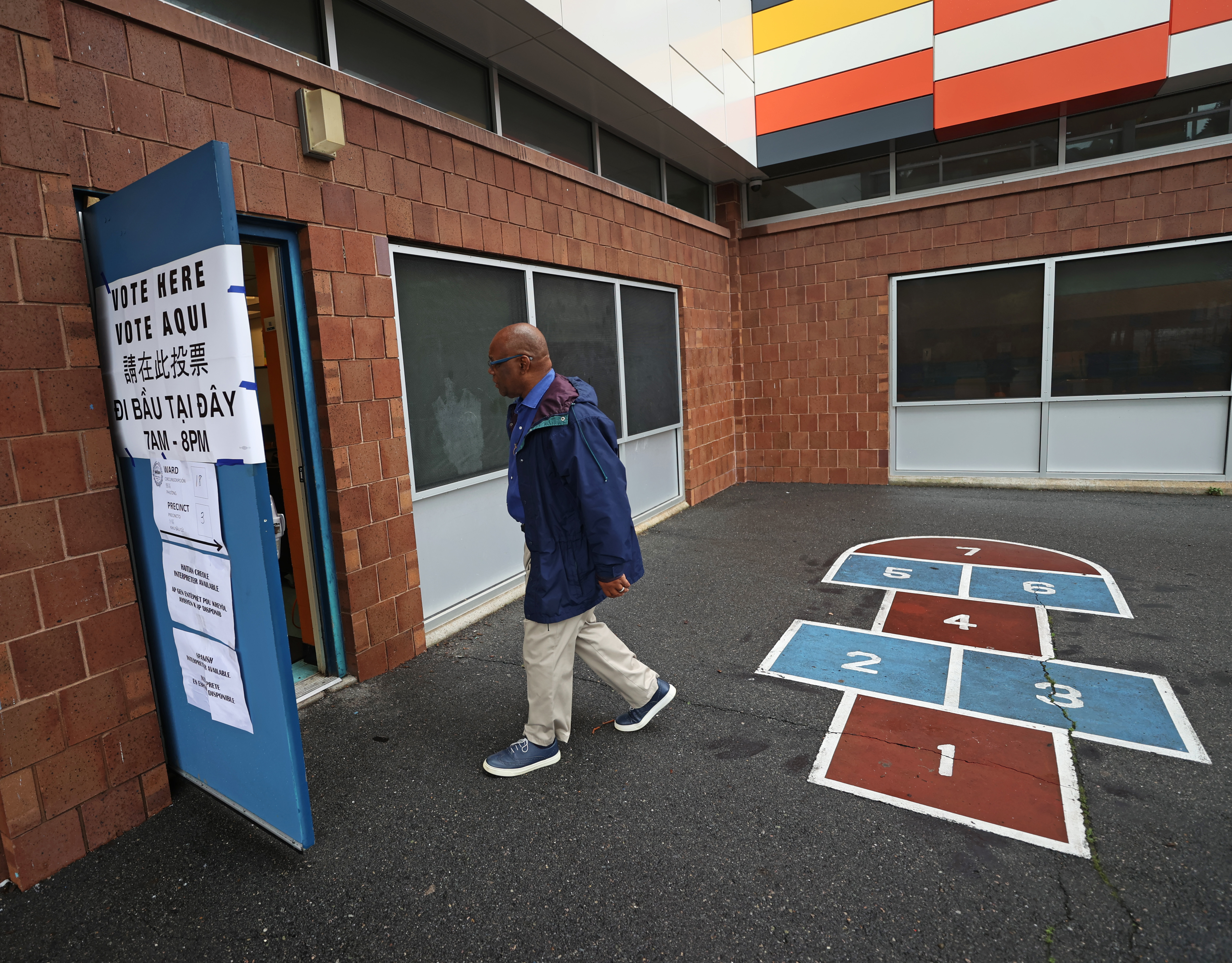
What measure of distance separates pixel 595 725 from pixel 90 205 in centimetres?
312

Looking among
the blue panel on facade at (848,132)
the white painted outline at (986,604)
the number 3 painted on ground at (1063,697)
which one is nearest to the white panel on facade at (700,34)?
the blue panel on facade at (848,132)

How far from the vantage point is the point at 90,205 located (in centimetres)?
274

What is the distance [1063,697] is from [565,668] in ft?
8.28

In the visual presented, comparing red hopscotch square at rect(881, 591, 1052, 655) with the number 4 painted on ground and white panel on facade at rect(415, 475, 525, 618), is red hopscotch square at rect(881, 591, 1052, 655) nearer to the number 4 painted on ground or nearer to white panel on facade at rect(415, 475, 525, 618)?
the number 4 painted on ground

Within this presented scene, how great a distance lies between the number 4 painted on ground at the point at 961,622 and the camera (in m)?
4.48

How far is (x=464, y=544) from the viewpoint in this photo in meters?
5.12

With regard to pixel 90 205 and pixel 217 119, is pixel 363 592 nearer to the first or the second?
pixel 90 205

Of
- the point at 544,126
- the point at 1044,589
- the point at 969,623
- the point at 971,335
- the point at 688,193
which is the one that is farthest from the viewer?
the point at 688,193

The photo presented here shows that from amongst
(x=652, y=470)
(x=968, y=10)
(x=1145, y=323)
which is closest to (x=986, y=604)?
(x=652, y=470)

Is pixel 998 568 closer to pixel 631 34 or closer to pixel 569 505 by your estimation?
pixel 569 505

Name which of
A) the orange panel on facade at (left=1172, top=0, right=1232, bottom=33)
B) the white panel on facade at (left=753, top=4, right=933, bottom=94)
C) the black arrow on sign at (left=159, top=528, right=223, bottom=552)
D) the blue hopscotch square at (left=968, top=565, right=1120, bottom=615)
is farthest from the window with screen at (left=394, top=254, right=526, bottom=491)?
the orange panel on facade at (left=1172, top=0, right=1232, bottom=33)

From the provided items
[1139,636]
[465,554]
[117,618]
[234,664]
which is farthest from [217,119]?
[1139,636]

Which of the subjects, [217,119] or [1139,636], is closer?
[217,119]

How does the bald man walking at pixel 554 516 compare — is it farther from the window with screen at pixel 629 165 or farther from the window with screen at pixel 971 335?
the window with screen at pixel 971 335
